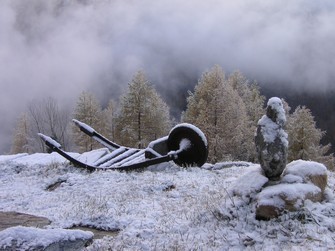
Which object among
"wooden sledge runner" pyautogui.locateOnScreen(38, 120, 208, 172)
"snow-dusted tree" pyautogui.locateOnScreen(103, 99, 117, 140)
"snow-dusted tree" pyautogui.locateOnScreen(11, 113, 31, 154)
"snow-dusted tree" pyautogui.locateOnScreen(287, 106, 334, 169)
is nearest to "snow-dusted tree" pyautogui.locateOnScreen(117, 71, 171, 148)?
"snow-dusted tree" pyautogui.locateOnScreen(103, 99, 117, 140)

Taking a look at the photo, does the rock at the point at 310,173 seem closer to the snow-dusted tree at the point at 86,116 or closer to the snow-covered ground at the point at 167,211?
the snow-covered ground at the point at 167,211

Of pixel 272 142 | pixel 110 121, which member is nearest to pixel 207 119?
pixel 110 121

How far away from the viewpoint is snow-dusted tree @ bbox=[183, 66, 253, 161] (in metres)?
28.7

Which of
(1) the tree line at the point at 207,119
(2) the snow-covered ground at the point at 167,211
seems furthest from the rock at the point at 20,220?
(1) the tree line at the point at 207,119

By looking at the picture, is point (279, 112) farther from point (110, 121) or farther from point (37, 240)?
point (110, 121)

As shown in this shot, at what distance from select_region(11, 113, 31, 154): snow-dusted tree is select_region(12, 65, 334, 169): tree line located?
374 inches

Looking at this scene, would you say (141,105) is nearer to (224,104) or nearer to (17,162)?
(224,104)

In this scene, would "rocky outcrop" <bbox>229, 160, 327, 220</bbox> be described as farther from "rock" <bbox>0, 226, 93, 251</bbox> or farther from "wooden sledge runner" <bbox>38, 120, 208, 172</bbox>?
"wooden sledge runner" <bbox>38, 120, 208, 172</bbox>

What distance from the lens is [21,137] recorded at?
50406mm

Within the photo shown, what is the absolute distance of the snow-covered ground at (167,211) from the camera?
5953 mm

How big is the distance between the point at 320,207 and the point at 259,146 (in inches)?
57.9

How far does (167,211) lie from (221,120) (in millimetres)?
22178

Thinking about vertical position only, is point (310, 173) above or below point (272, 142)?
below

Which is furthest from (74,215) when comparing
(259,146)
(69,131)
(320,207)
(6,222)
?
(69,131)
